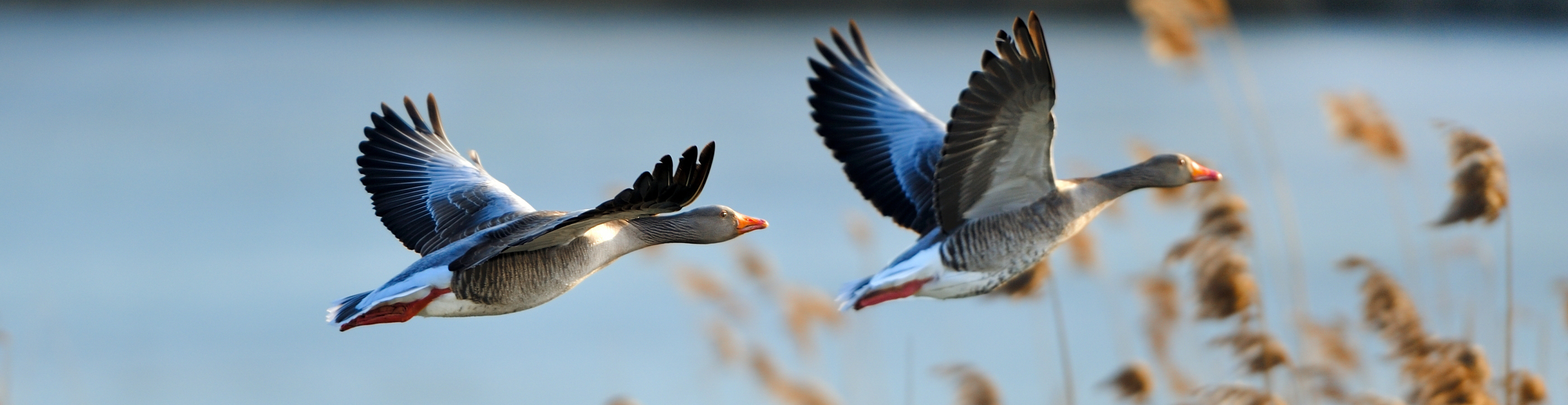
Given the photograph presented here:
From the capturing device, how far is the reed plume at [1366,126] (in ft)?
22.5

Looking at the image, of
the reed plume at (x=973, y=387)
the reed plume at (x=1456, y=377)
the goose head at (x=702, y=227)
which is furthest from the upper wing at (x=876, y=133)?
the reed plume at (x=1456, y=377)

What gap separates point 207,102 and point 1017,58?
19088mm

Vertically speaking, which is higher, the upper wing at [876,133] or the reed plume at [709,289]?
the upper wing at [876,133]

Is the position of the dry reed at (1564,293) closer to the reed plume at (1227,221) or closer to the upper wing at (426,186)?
the reed plume at (1227,221)

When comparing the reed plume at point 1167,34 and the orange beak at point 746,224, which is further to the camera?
the reed plume at point 1167,34

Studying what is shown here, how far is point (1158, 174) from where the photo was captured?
4.82 m

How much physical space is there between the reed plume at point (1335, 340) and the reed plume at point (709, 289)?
119 inches

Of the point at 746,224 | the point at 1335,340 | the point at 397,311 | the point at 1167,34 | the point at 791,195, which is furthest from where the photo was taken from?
the point at 791,195

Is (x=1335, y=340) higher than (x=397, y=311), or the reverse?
(x=397, y=311)

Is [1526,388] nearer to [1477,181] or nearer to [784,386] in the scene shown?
[1477,181]

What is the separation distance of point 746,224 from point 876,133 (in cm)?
131

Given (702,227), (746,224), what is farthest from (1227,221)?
(702,227)

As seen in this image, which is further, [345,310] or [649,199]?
[345,310]

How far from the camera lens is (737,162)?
1688 cm
